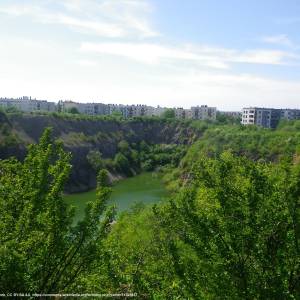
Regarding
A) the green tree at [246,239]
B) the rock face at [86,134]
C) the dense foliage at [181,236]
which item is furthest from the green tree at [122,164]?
the green tree at [246,239]

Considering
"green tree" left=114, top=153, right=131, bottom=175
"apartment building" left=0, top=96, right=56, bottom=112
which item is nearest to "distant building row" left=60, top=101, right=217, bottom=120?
"apartment building" left=0, top=96, right=56, bottom=112

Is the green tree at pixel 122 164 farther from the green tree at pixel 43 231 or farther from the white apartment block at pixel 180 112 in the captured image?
the green tree at pixel 43 231

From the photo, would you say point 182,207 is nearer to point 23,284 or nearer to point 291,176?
point 291,176

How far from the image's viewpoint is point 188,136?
108 m

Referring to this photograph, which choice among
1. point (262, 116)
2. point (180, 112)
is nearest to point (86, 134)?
point (262, 116)

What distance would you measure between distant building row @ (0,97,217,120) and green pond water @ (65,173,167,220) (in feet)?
214

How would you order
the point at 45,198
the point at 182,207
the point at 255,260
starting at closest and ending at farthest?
the point at 45,198 < the point at 255,260 < the point at 182,207

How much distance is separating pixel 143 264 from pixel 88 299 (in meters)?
3.43

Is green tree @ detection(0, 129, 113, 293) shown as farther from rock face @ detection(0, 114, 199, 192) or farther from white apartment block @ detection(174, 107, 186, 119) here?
white apartment block @ detection(174, 107, 186, 119)

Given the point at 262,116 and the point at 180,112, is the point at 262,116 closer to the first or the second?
the point at 262,116

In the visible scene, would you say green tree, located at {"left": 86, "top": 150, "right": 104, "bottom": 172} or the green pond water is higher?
green tree, located at {"left": 86, "top": 150, "right": 104, "bottom": 172}

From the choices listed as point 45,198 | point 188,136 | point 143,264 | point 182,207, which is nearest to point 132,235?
point 143,264

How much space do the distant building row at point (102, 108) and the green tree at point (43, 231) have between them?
449 feet

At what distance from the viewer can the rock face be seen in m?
73.7
